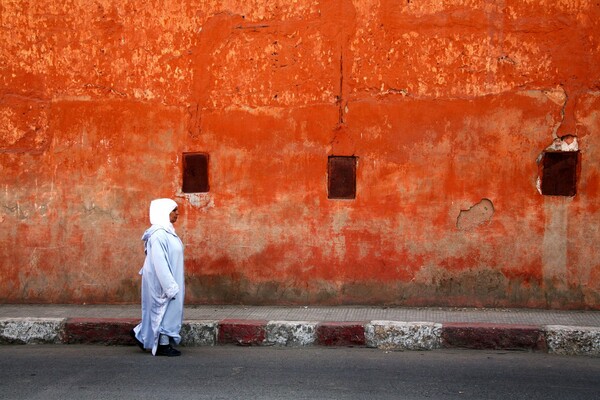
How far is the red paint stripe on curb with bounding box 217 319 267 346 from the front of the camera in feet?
25.3

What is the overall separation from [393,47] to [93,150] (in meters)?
3.28

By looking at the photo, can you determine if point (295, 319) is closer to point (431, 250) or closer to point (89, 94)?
point (431, 250)

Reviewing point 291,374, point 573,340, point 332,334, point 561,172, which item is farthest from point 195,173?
point 573,340

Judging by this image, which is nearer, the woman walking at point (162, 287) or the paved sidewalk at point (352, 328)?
the woman walking at point (162, 287)

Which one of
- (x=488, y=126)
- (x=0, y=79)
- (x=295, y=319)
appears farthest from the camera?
(x=0, y=79)

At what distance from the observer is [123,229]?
29.3ft

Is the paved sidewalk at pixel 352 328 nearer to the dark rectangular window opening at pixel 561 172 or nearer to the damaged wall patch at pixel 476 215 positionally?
the damaged wall patch at pixel 476 215

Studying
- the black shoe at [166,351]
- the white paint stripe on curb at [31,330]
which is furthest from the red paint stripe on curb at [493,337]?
the white paint stripe on curb at [31,330]

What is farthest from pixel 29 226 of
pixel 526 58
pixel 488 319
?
pixel 526 58

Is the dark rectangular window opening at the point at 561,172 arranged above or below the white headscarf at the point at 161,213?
above

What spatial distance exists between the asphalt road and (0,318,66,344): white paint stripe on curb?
304 mm

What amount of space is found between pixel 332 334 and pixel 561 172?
2806 millimetres

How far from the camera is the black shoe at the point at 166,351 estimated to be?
718 cm

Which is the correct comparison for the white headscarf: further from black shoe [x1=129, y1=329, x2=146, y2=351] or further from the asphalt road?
the asphalt road
